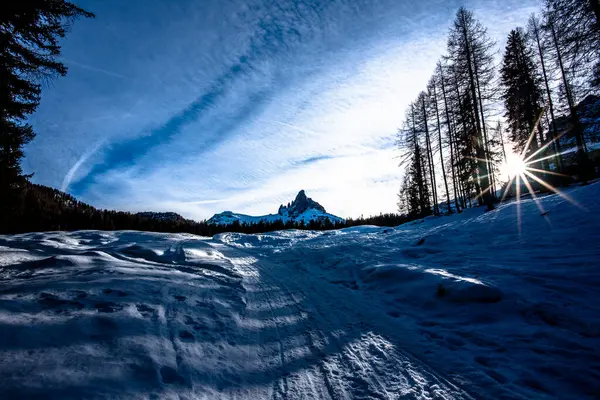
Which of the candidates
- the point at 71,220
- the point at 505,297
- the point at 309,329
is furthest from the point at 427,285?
the point at 71,220

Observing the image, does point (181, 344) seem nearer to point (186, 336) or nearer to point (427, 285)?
point (186, 336)

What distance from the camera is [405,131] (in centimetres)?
2519

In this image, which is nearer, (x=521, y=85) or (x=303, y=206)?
(x=521, y=85)

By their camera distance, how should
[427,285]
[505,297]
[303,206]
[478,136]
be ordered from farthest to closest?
1. [303,206]
2. [478,136]
3. [427,285]
4. [505,297]

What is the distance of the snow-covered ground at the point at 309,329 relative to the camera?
2.23 metres

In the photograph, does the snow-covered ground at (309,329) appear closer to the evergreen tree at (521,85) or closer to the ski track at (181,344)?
the ski track at (181,344)

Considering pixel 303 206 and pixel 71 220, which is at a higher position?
pixel 303 206

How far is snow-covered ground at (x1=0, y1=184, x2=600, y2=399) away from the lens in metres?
2.23

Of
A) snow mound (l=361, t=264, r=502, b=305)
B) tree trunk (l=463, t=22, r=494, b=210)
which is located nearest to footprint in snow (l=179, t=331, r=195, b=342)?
snow mound (l=361, t=264, r=502, b=305)

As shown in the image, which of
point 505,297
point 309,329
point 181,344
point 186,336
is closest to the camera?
point 181,344

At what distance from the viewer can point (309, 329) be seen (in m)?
3.62

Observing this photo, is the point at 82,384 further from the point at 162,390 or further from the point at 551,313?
the point at 551,313

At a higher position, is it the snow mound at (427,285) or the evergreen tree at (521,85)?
the evergreen tree at (521,85)

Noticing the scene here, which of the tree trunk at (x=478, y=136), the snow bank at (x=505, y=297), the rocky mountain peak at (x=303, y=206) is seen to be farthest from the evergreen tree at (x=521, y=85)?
the rocky mountain peak at (x=303, y=206)
